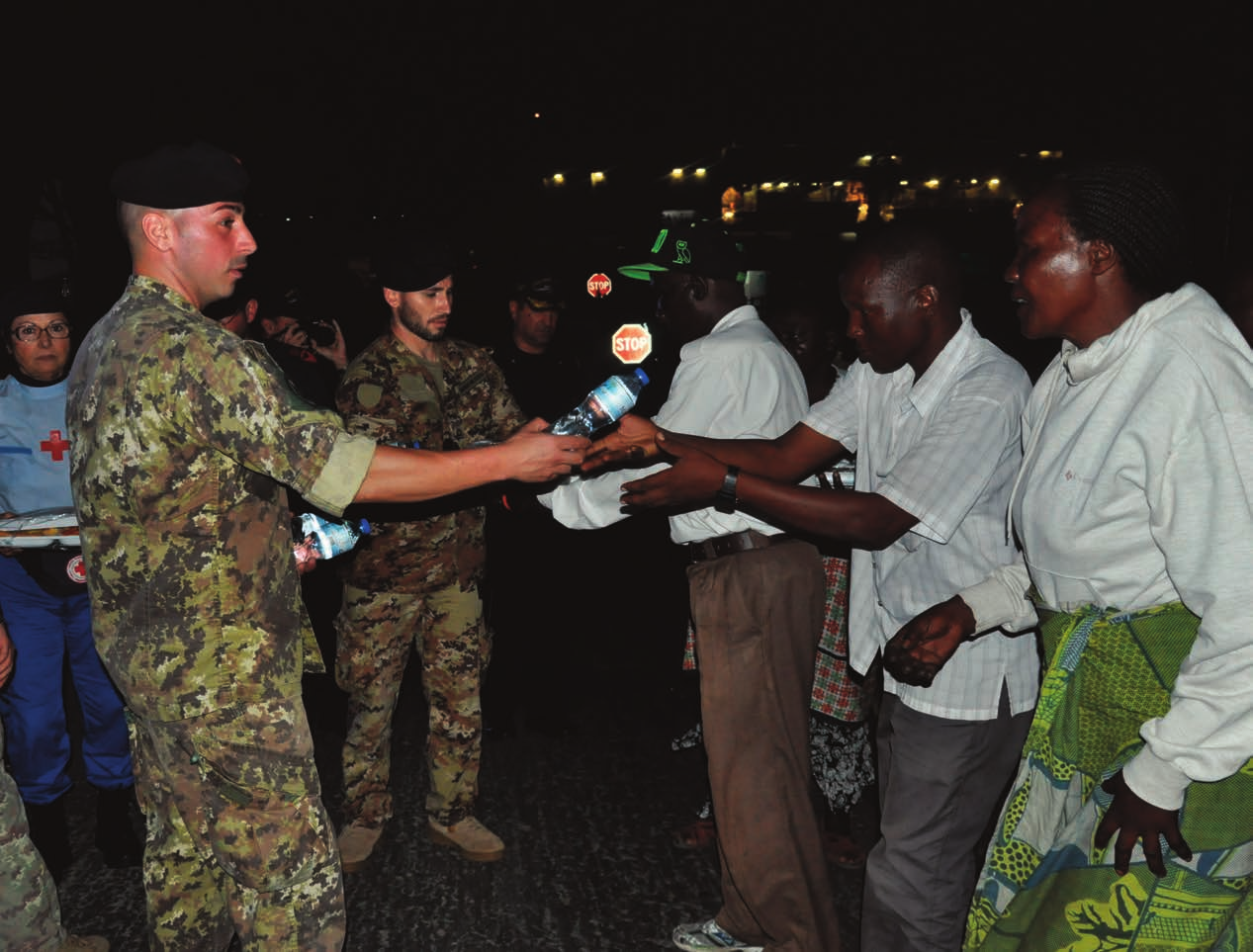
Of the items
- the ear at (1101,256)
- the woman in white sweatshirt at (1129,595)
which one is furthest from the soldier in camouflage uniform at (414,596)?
the ear at (1101,256)

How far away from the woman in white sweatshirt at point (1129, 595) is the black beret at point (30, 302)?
405 cm

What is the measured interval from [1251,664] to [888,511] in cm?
110

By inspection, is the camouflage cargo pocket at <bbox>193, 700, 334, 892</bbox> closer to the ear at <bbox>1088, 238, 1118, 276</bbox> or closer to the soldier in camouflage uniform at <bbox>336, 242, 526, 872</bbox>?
the soldier in camouflage uniform at <bbox>336, 242, 526, 872</bbox>

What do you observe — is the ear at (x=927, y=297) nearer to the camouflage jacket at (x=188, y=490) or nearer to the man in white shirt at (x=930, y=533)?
the man in white shirt at (x=930, y=533)

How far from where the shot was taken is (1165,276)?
2.08 meters

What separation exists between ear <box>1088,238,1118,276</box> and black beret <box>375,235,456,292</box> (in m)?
2.78

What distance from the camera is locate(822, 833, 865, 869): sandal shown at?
4246 millimetres

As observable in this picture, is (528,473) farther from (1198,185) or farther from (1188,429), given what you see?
(1198,185)

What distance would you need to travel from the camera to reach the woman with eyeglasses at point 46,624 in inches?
160

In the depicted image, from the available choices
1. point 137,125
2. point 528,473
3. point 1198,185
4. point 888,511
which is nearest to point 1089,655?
point 888,511

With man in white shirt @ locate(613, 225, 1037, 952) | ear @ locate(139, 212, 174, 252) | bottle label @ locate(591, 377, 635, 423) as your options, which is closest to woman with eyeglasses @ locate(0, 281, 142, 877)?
ear @ locate(139, 212, 174, 252)

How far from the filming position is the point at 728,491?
2943mm

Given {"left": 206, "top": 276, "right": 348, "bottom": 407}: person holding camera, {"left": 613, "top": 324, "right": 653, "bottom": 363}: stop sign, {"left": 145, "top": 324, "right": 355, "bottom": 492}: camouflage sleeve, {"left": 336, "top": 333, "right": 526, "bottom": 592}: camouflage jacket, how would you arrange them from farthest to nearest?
{"left": 613, "top": 324, "right": 653, "bottom": 363}: stop sign < {"left": 206, "top": 276, "right": 348, "bottom": 407}: person holding camera < {"left": 336, "top": 333, "right": 526, "bottom": 592}: camouflage jacket < {"left": 145, "top": 324, "right": 355, "bottom": 492}: camouflage sleeve

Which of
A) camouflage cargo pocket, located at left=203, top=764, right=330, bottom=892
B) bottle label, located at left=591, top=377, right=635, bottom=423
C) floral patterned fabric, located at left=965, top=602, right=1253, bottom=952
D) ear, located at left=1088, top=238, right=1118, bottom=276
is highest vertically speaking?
ear, located at left=1088, top=238, right=1118, bottom=276
